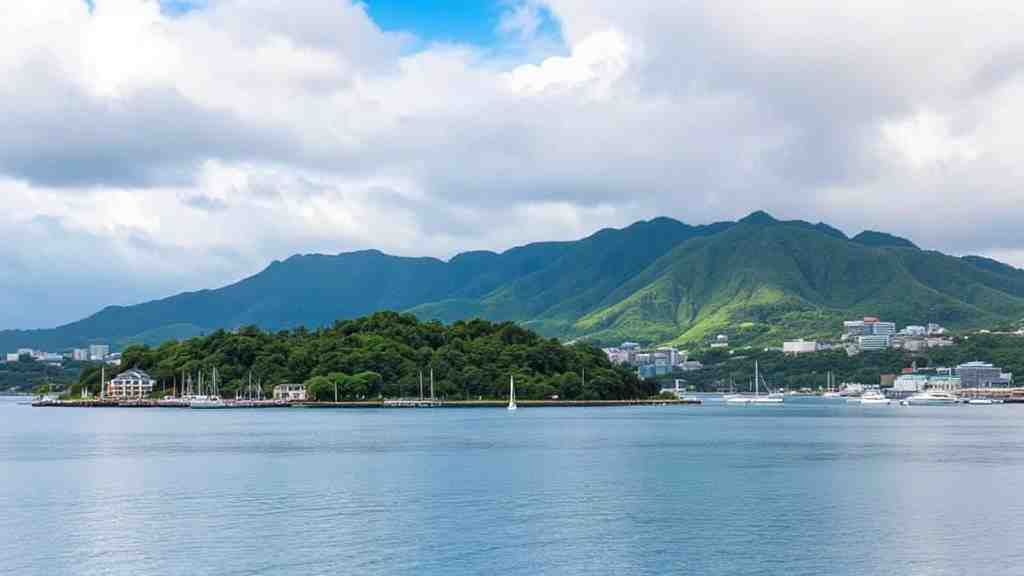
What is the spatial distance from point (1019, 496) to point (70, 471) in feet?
174

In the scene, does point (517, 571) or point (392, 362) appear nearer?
point (517, 571)

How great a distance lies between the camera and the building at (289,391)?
194 meters

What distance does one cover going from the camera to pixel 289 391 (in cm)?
19550

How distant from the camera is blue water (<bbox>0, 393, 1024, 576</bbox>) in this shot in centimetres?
3775

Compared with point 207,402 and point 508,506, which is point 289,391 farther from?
point 508,506

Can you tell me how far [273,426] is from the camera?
123 m

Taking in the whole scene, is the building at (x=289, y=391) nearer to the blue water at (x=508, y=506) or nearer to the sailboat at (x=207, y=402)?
the sailboat at (x=207, y=402)

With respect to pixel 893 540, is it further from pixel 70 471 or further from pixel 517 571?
pixel 70 471

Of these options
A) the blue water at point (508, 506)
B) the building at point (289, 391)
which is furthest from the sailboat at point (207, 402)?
the blue water at point (508, 506)

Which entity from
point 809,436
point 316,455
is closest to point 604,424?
point 809,436

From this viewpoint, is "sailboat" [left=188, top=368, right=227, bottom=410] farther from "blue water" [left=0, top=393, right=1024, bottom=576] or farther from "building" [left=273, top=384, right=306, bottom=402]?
"blue water" [left=0, top=393, right=1024, bottom=576]

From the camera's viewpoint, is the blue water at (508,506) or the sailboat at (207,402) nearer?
the blue water at (508,506)

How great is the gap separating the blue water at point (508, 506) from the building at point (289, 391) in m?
96.2

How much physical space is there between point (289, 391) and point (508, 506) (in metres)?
150
